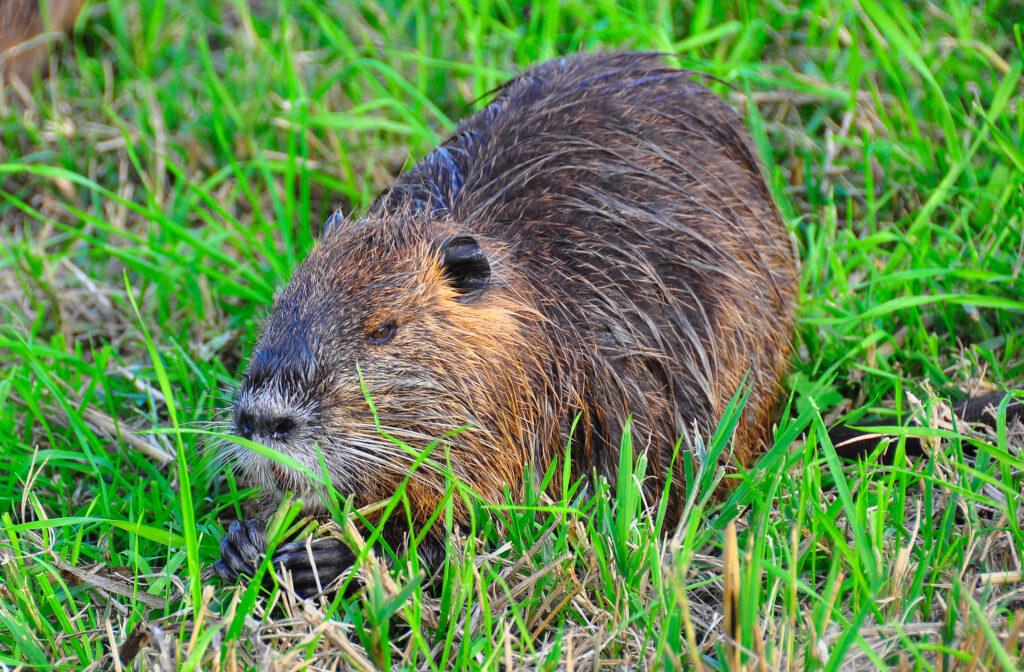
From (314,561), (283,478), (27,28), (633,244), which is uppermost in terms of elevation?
(27,28)

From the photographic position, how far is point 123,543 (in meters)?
2.60

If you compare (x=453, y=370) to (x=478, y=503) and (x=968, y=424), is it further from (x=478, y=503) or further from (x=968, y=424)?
(x=968, y=424)

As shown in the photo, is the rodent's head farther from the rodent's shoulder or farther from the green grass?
the rodent's shoulder

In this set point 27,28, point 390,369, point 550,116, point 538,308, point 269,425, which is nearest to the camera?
point 269,425

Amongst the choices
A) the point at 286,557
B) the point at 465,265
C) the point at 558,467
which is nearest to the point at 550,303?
the point at 465,265

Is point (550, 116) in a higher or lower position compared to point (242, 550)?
higher

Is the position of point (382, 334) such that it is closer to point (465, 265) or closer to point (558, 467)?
point (465, 265)

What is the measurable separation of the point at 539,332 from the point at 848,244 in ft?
3.95

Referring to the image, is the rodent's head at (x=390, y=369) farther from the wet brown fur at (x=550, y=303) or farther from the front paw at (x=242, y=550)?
the front paw at (x=242, y=550)

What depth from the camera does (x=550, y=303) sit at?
8.25ft

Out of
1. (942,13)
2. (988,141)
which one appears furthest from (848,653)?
(942,13)

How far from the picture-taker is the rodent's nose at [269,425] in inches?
82.4

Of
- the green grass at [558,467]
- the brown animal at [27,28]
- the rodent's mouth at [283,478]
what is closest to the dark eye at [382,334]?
the rodent's mouth at [283,478]

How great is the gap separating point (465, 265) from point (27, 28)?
112 inches
